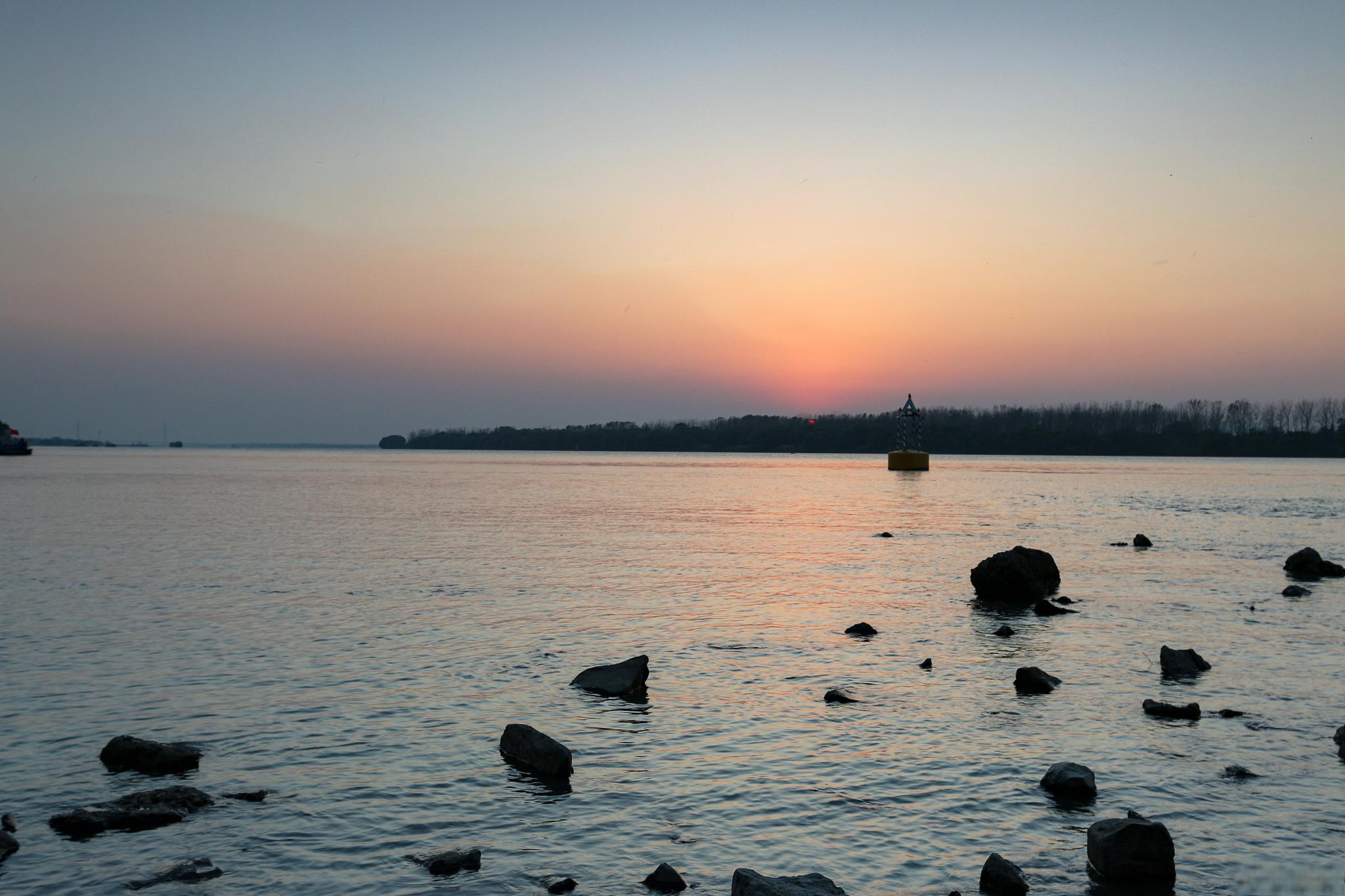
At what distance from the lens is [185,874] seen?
37.1ft

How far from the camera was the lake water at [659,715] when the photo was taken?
1219 centimetres

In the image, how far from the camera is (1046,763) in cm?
1577

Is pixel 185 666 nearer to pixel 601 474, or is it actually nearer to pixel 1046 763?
pixel 1046 763

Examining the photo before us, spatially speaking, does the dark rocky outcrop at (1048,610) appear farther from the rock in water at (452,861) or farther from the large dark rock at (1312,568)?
the rock in water at (452,861)

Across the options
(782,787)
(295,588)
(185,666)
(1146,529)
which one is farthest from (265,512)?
(782,787)

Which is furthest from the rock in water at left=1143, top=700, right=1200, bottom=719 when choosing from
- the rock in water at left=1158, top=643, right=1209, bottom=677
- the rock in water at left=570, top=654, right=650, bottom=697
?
the rock in water at left=570, top=654, right=650, bottom=697

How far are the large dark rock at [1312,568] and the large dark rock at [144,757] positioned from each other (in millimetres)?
41959

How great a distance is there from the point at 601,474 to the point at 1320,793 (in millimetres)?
167541

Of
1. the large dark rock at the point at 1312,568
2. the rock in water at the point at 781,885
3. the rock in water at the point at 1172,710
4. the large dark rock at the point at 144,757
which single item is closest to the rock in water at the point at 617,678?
the large dark rock at the point at 144,757

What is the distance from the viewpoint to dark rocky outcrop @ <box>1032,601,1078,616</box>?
31.5 m

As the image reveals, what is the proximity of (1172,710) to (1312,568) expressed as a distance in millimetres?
28330

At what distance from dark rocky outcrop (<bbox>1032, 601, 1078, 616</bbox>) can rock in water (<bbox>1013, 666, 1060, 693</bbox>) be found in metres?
10.8

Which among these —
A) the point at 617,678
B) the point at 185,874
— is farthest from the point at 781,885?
the point at 617,678

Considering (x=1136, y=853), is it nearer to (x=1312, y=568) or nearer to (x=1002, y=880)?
A: (x=1002, y=880)
